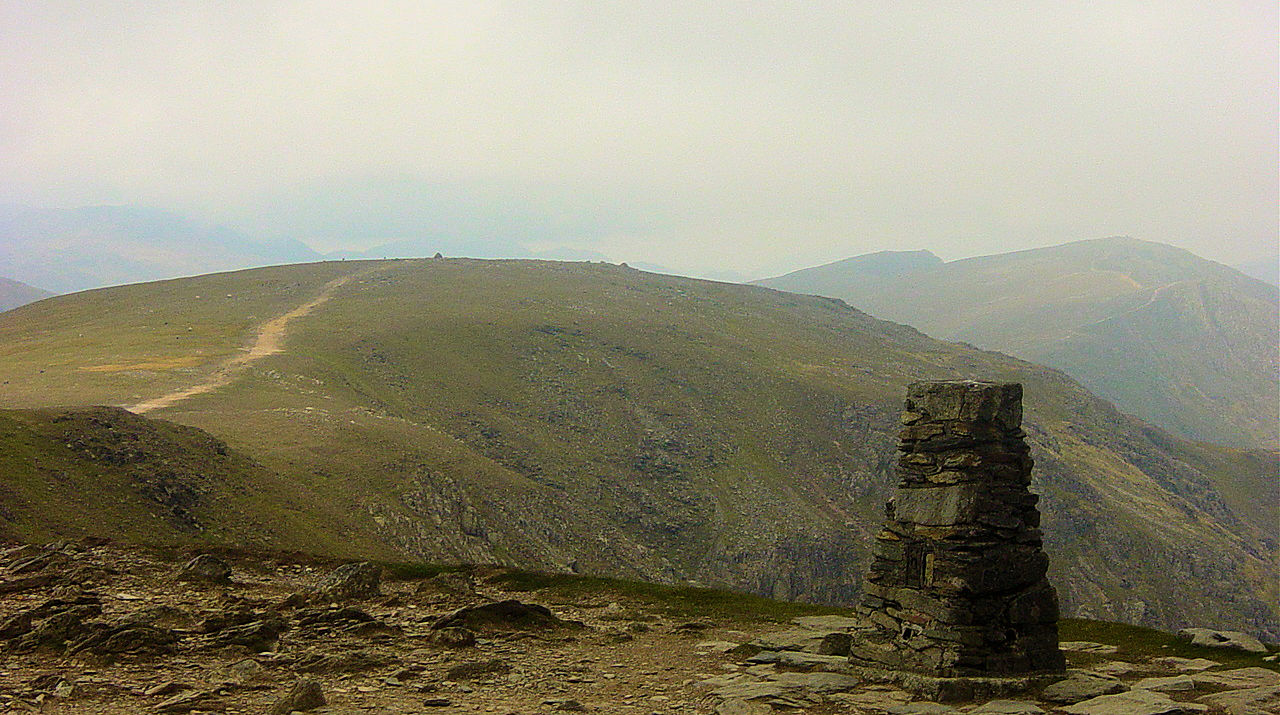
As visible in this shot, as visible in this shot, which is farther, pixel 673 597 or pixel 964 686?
pixel 673 597

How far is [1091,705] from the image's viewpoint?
15727mm

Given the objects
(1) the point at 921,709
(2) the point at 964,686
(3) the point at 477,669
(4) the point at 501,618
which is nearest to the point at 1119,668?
(2) the point at 964,686

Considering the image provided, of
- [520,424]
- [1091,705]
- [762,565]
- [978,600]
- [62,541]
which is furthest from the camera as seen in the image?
[520,424]

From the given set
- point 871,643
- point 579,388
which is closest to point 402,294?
point 579,388

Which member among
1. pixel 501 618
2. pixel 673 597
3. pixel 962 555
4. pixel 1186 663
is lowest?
pixel 673 597

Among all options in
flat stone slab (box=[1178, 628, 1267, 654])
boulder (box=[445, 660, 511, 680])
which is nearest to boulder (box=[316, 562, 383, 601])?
boulder (box=[445, 660, 511, 680])

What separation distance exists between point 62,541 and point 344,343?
82248 mm

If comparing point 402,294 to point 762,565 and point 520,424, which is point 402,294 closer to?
point 520,424

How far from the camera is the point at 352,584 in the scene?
24938mm

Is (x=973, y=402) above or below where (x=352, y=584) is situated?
above

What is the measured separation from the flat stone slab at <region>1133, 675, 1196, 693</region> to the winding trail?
6671cm

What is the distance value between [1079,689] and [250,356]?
303ft

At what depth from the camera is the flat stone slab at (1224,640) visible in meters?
22.0

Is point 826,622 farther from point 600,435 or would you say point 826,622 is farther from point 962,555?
point 600,435
